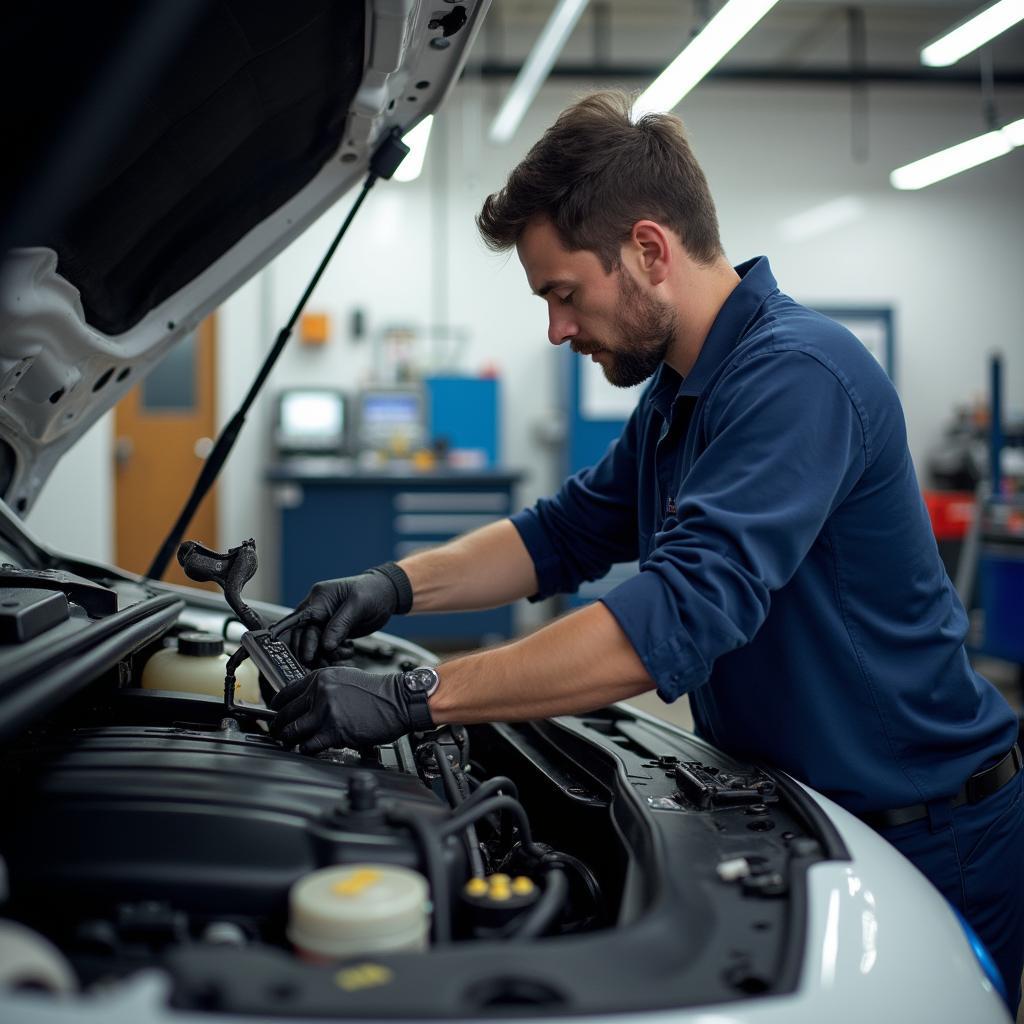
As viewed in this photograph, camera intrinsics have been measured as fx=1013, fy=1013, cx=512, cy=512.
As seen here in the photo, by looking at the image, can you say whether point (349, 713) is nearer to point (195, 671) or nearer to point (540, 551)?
point (195, 671)

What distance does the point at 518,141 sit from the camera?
6.50m

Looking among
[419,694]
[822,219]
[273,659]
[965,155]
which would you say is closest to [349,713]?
[419,694]

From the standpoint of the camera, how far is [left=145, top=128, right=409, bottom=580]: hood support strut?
4.68 ft

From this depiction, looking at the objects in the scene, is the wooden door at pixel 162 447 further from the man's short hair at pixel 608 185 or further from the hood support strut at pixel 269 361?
the man's short hair at pixel 608 185

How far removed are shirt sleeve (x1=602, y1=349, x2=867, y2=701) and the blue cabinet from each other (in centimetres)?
418

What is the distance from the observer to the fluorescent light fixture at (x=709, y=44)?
331cm

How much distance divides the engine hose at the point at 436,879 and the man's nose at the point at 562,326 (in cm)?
73

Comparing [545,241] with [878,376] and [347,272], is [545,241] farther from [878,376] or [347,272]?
[347,272]

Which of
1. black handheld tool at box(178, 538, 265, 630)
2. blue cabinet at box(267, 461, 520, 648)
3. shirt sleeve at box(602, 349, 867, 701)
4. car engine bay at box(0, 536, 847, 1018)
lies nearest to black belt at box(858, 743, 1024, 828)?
car engine bay at box(0, 536, 847, 1018)

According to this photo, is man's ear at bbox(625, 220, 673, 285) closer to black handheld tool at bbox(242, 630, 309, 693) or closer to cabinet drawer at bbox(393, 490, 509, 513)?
black handheld tool at bbox(242, 630, 309, 693)

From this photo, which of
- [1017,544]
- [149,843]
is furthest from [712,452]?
[1017,544]

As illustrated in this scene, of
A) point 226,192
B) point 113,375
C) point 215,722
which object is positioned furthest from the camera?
point 113,375

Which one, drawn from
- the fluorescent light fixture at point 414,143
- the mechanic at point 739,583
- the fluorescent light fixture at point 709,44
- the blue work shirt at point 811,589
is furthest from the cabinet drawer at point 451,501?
the blue work shirt at point 811,589

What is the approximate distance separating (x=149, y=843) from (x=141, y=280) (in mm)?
913
